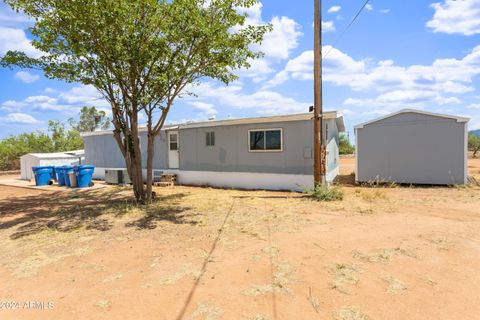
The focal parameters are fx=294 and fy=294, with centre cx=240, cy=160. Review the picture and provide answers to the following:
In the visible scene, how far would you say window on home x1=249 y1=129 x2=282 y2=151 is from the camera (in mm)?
11078

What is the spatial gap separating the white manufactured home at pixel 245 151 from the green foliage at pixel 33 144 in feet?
47.1

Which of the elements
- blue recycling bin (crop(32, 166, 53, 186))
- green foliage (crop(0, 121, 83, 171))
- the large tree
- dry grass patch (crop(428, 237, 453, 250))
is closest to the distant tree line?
green foliage (crop(0, 121, 83, 171))

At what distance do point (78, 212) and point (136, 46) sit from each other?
467cm

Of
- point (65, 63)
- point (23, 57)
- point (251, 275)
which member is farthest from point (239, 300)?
point (23, 57)

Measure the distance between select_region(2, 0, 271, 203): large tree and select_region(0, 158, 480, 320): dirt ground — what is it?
3.11m

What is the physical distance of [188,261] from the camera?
4336 millimetres

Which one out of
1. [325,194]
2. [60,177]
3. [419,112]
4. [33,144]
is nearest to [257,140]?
[325,194]

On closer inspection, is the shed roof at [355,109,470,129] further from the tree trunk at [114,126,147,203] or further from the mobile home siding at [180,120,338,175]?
the tree trunk at [114,126,147,203]

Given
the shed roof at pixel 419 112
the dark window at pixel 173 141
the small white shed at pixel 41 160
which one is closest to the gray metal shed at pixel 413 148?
the shed roof at pixel 419 112

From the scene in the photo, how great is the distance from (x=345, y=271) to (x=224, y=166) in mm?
8853

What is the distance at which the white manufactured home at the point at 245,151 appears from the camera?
10.7 metres

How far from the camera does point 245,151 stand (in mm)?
11781

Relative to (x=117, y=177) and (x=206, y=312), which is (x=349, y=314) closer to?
(x=206, y=312)

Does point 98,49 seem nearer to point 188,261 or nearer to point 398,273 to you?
point 188,261
